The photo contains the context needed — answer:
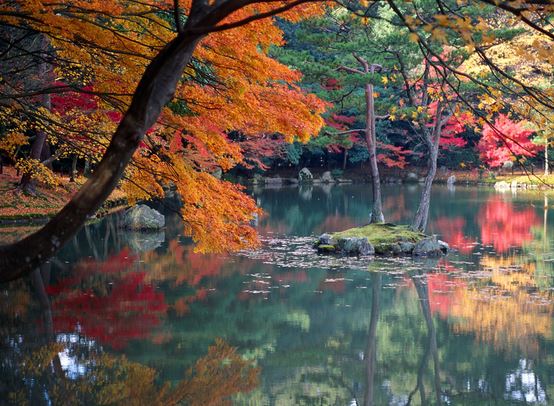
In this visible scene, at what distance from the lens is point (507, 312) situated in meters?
10.3

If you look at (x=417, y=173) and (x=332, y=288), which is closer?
(x=332, y=288)

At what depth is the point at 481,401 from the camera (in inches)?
273

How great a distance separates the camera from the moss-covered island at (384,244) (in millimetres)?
15219

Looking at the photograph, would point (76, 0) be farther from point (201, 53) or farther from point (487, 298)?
point (487, 298)

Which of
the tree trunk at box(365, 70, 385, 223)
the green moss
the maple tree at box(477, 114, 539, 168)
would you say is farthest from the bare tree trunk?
the maple tree at box(477, 114, 539, 168)

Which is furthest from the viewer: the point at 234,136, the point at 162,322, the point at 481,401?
the point at 234,136

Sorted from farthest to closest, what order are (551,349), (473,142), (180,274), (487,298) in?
(473,142) < (180,274) < (487,298) < (551,349)

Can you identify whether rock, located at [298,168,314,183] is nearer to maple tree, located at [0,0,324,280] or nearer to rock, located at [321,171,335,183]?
rock, located at [321,171,335,183]

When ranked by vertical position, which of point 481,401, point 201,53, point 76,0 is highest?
point 76,0

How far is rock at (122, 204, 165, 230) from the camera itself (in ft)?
63.8

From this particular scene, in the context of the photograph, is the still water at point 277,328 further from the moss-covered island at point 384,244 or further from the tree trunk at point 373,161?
the tree trunk at point 373,161

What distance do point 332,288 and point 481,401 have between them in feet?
16.7

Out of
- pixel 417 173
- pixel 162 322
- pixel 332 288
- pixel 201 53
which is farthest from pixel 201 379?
pixel 417 173

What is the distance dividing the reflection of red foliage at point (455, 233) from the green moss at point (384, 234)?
1.31 meters
